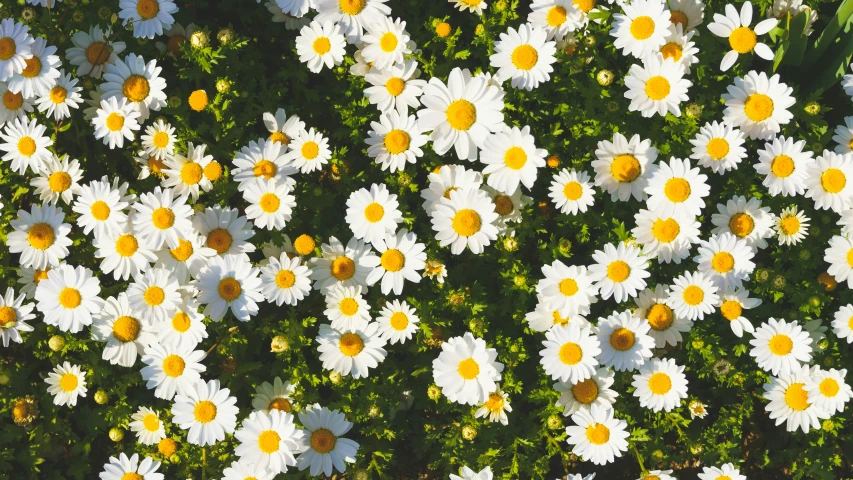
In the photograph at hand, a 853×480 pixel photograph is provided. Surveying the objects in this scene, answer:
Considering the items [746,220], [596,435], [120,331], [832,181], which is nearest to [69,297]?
[120,331]

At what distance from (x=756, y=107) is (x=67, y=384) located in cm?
474

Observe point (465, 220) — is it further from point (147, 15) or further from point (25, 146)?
point (25, 146)

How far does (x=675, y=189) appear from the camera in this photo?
4215mm

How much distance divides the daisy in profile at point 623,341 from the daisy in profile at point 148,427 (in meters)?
2.85

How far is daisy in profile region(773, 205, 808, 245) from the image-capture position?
4.46m

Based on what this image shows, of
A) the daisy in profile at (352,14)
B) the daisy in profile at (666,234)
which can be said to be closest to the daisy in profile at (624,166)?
the daisy in profile at (666,234)

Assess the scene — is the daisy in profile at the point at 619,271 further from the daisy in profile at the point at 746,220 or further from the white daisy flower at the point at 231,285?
the white daisy flower at the point at 231,285

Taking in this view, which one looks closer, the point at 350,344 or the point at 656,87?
the point at 656,87

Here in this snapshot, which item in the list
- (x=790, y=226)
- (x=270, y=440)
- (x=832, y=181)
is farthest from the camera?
(x=790, y=226)

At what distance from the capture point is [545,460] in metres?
4.48

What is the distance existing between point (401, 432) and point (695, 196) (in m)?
2.41

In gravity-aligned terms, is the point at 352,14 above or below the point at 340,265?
above

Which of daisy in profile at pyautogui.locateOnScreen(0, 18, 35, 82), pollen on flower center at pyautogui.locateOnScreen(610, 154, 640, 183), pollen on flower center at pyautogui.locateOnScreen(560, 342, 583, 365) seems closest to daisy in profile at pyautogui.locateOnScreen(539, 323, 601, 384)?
pollen on flower center at pyautogui.locateOnScreen(560, 342, 583, 365)

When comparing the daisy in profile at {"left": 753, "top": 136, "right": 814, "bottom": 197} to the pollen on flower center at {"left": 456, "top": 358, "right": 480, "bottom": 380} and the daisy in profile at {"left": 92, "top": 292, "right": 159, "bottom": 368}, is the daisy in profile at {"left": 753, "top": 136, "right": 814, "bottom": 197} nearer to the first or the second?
the pollen on flower center at {"left": 456, "top": 358, "right": 480, "bottom": 380}
